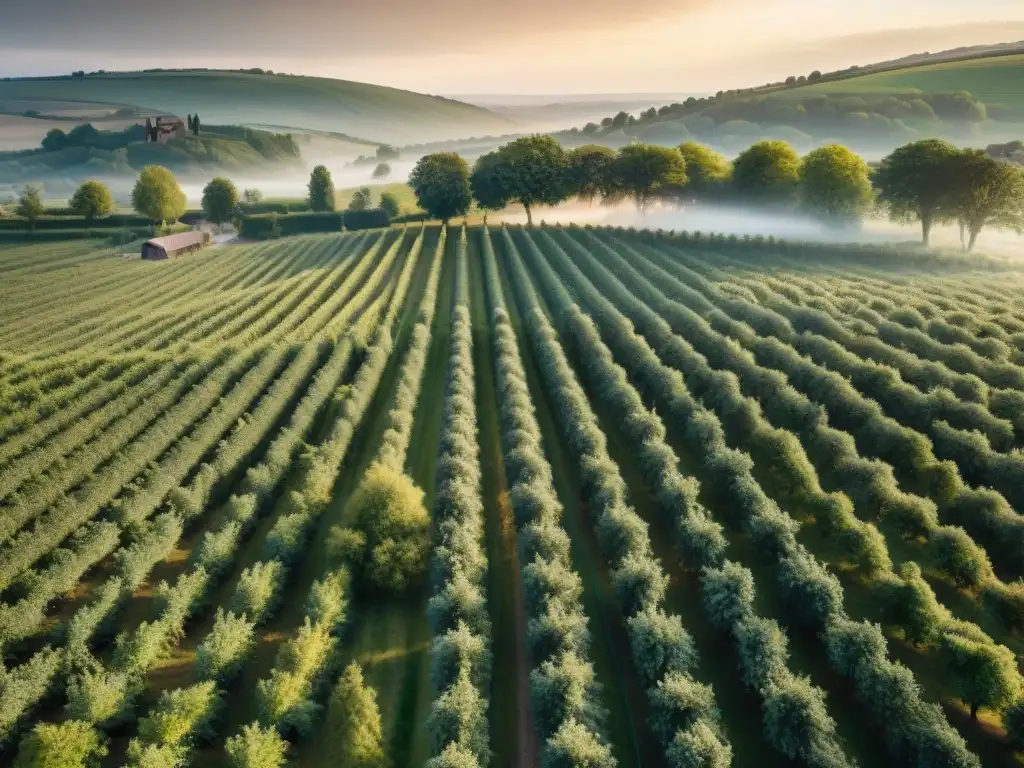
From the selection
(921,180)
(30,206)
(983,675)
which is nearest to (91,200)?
(30,206)

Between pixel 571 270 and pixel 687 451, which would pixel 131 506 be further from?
pixel 571 270

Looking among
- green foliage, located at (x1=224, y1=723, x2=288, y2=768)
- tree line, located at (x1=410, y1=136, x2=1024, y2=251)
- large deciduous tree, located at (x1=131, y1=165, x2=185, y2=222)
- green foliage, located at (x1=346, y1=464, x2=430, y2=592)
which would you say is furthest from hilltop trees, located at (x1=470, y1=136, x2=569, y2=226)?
green foliage, located at (x1=224, y1=723, x2=288, y2=768)

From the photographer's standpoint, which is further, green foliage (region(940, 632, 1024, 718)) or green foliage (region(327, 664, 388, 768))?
green foliage (region(940, 632, 1024, 718))

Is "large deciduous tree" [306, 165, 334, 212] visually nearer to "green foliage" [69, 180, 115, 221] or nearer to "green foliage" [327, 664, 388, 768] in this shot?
"green foliage" [69, 180, 115, 221]

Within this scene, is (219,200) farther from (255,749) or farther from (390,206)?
(255,749)

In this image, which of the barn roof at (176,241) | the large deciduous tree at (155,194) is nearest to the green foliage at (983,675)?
the barn roof at (176,241)

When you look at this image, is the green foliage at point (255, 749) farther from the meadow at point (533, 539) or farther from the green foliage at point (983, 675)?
the green foliage at point (983, 675)
